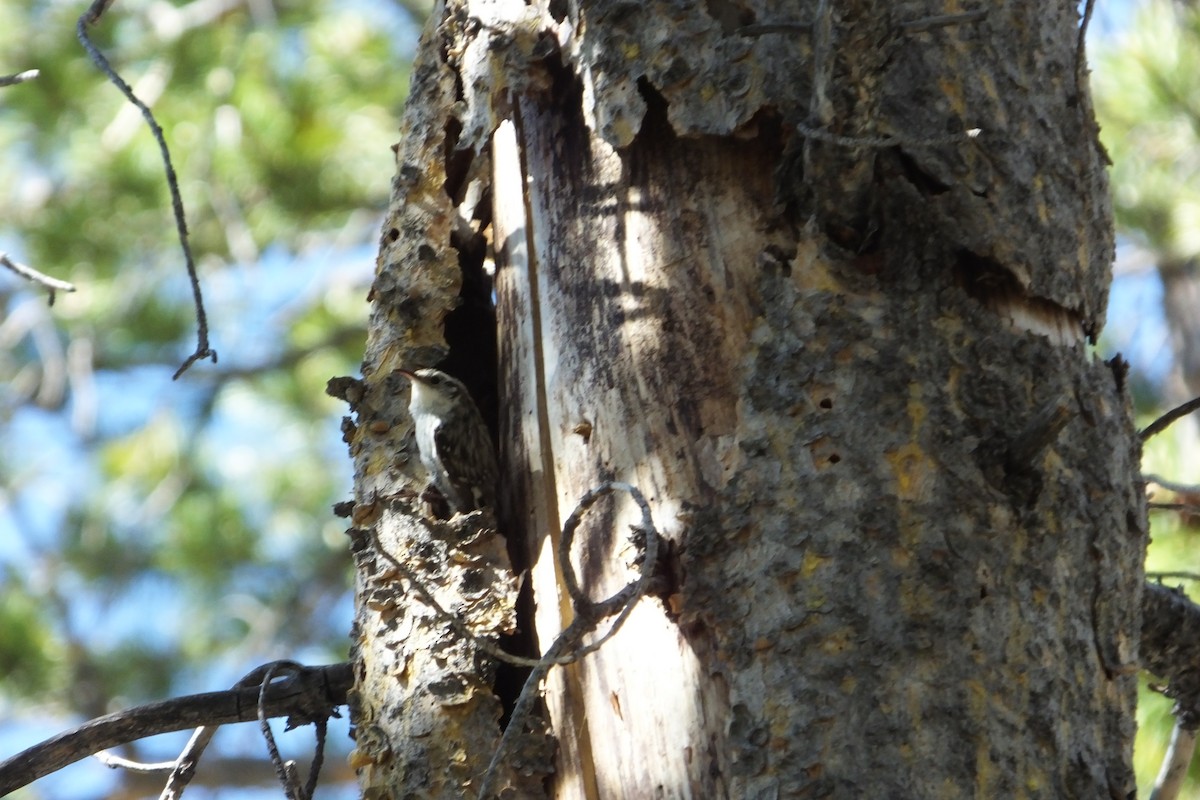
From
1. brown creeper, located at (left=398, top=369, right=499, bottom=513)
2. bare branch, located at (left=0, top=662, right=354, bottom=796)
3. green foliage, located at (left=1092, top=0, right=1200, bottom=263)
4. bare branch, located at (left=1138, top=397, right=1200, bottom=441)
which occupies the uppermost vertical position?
green foliage, located at (left=1092, top=0, right=1200, bottom=263)

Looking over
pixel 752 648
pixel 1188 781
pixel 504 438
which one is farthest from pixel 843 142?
pixel 1188 781

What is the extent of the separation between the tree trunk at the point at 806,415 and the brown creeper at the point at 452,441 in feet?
0.19

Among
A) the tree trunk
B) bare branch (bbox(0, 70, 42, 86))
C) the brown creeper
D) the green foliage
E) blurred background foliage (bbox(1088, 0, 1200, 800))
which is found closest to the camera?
the tree trunk

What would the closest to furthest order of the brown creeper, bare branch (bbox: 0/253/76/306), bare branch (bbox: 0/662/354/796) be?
bare branch (bbox: 0/662/354/796)
the brown creeper
bare branch (bbox: 0/253/76/306)

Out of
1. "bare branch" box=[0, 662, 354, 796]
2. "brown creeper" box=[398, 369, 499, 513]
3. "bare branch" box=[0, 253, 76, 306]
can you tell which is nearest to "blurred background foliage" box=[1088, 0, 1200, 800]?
"brown creeper" box=[398, 369, 499, 513]

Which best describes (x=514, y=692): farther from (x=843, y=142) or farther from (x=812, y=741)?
(x=843, y=142)

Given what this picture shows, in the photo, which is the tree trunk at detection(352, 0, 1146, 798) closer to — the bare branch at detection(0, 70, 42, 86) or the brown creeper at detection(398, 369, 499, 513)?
the brown creeper at detection(398, 369, 499, 513)

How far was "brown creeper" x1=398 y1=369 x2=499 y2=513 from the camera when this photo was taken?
81.4 inches

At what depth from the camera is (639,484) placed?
1800 mm

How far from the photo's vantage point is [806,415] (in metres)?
1.71

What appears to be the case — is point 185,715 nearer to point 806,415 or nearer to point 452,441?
point 452,441

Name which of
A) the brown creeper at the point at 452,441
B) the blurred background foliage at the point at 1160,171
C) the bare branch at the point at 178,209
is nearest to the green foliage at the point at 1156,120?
the blurred background foliage at the point at 1160,171

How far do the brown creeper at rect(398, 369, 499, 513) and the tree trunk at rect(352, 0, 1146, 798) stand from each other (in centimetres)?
6

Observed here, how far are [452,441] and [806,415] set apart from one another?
2.11 ft
